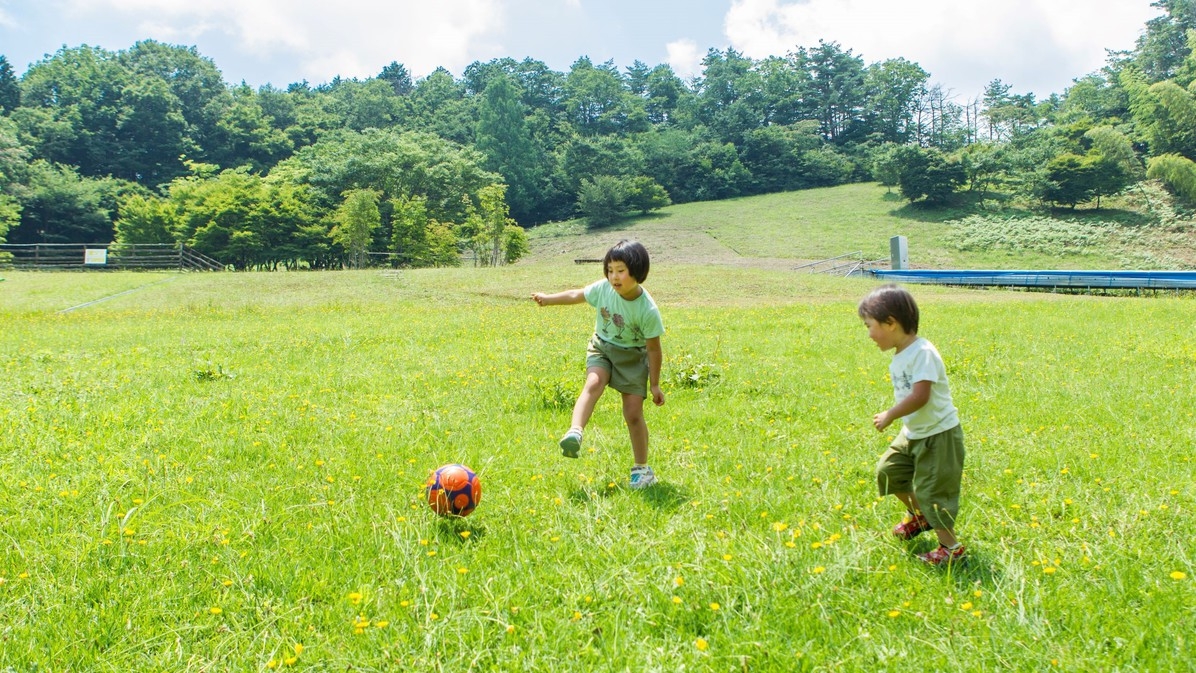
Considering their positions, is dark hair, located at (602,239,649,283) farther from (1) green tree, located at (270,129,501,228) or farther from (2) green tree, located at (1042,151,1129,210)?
(2) green tree, located at (1042,151,1129,210)

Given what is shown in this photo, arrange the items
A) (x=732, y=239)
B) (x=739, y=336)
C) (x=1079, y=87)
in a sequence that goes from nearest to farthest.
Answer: (x=739, y=336), (x=732, y=239), (x=1079, y=87)

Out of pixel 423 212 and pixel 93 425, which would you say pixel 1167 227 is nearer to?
pixel 423 212

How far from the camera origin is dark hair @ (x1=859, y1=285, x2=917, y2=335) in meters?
3.39

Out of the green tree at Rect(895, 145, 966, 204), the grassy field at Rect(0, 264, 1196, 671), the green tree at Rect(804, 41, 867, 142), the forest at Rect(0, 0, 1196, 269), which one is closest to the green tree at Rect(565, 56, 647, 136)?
the forest at Rect(0, 0, 1196, 269)

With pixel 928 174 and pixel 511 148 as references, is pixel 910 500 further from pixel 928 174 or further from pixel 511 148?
pixel 511 148

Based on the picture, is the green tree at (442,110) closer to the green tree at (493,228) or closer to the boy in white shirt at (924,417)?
the green tree at (493,228)

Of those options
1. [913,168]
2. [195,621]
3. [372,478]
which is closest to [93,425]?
[372,478]

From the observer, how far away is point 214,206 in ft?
162

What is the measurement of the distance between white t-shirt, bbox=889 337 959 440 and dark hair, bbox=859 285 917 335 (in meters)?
0.10

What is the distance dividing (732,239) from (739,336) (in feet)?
160

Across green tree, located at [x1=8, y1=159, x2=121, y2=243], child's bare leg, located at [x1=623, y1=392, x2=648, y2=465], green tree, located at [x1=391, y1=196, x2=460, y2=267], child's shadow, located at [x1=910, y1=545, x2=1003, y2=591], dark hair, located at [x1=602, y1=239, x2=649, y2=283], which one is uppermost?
green tree, located at [x1=8, y1=159, x2=121, y2=243]

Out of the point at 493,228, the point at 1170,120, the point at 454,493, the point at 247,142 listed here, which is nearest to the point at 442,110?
the point at 247,142

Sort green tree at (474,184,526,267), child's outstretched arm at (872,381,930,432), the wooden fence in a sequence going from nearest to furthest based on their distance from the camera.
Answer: child's outstretched arm at (872,381,930,432)
the wooden fence
green tree at (474,184,526,267)

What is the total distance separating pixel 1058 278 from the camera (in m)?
30.8
